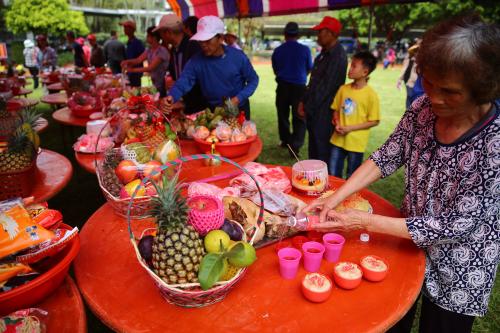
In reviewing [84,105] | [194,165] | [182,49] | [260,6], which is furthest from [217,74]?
[260,6]

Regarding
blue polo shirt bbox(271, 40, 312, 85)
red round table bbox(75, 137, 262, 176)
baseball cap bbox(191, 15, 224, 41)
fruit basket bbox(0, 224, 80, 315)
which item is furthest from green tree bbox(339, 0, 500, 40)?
fruit basket bbox(0, 224, 80, 315)

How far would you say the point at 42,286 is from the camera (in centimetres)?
126

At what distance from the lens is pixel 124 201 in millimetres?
1854

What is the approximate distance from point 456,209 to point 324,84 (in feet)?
10.8

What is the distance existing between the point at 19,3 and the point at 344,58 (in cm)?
2853

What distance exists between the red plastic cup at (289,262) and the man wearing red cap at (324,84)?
3.36 m

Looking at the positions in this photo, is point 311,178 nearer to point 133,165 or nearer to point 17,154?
point 133,165

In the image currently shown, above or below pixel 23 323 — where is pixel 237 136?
above

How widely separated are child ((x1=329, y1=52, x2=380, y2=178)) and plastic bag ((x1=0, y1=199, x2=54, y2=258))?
11.3 feet

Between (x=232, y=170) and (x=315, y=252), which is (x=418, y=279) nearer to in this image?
(x=315, y=252)

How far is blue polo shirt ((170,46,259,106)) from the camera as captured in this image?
389 cm

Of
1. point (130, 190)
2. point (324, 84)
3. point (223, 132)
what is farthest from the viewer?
point (324, 84)

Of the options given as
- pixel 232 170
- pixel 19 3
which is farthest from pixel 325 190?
pixel 19 3

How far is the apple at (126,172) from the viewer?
206 cm
